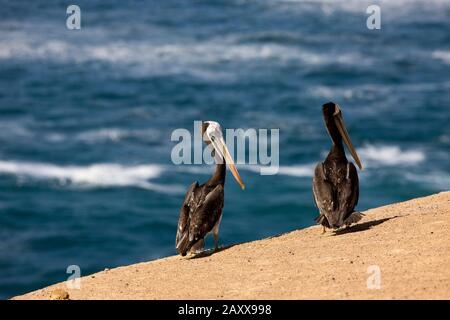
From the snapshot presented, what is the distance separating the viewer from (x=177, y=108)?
4897 cm

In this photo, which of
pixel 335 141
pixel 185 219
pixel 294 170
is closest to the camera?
pixel 185 219

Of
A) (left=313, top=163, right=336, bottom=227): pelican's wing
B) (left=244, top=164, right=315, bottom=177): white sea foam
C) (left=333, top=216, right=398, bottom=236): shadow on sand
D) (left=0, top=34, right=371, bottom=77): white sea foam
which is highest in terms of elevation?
(left=0, top=34, right=371, bottom=77): white sea foam

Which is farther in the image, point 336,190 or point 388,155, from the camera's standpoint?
point 388,155

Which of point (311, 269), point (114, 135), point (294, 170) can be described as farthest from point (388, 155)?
point (311, 269)

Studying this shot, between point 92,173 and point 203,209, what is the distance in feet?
87.1

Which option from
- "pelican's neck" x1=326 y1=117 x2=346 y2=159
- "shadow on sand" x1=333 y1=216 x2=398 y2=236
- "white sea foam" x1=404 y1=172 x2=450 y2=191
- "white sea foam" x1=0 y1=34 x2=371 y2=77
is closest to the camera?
"shadow on sand" x1=333 y1=216 x2=398 y2=236

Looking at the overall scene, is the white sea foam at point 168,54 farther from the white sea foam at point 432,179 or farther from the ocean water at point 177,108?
the white sea foam at point 432,179

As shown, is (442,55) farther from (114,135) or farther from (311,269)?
(311,269)

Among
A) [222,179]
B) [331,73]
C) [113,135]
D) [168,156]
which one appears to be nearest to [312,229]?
[222,179]

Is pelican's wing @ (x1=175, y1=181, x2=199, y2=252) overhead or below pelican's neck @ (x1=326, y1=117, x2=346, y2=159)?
below

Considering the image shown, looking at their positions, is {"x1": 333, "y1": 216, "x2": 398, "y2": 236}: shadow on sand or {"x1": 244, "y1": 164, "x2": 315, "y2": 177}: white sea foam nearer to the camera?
{"x1": 333, "y1": 216, "x2": 398, "y2": 236}: shadow on sand

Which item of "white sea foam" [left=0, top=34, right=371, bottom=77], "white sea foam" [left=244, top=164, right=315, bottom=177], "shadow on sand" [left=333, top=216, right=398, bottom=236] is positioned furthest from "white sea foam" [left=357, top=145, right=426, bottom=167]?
"shadow on sand" [left=333, top=216, right=398, bottom=236]

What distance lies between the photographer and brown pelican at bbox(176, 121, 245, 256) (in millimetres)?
16125

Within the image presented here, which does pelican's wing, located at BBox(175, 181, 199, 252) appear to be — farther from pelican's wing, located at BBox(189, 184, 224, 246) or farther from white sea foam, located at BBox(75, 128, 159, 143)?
white sea foam, located at BBox(75, 128, 159, 143)
